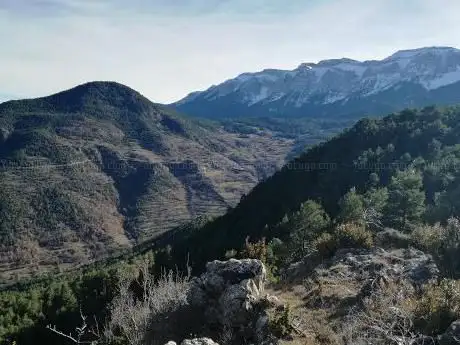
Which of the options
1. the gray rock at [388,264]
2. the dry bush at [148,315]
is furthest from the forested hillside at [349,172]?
the dry bush at [148,315]

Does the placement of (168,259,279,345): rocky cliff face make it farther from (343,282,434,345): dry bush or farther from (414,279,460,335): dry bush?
(414,279,460,335): dry bush

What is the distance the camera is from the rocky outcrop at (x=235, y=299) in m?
20.5

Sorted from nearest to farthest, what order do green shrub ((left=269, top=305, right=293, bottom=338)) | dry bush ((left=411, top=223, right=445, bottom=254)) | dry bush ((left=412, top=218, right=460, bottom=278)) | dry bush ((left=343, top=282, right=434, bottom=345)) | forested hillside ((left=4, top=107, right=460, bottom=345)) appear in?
dry bush ((left=343, top=282, right=434, bottom=345))
green shrub ((left=269, top=305, right=293, bottom=338))
forested hillside ((left=4, top=107, right=460, bottom=345))
dry bush ((left=412, top=218, right=460, bottom=278))
dry bush ((left=411, top=223, right=445, bottom=254))

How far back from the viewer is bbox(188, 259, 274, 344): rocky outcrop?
2047 centimetres

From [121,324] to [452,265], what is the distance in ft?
55.9

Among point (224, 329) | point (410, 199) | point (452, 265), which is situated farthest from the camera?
point (410, 199)

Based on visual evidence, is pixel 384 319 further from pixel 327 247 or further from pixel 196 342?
pixel 327 247

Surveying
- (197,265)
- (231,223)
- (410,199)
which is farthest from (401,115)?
(410,199)

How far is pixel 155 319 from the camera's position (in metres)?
22.4

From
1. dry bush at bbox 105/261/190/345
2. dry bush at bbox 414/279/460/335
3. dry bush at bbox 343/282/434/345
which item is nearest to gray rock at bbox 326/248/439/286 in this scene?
dry bush at bbox 343/282/434/345

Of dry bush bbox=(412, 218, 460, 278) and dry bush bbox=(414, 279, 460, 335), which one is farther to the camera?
dry bush bbox=(412, 218, 460, 278)

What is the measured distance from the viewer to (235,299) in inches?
846

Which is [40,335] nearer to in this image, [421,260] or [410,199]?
[410,199]

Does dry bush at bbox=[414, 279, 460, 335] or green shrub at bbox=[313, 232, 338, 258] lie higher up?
dry bush at bbox=[414, 279, 460, 335]
